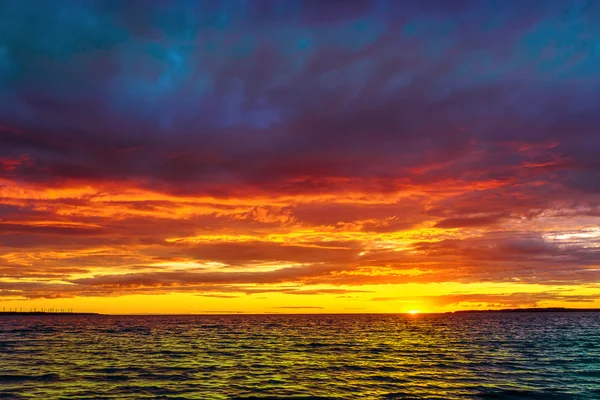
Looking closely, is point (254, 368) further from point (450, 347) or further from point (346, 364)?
point (450, 347)

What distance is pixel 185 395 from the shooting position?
116 feet

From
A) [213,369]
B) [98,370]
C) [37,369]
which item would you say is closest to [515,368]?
[213,369]

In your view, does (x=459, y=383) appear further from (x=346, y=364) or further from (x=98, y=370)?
(x=98, y=370)

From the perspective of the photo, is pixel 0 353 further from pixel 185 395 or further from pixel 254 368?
pixel 185 395

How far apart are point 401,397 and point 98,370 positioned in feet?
100.0

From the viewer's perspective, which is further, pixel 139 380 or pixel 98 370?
pixel 98 370

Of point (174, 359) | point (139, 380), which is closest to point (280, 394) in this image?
point (139, 380)

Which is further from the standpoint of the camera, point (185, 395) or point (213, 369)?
point (213, 369)

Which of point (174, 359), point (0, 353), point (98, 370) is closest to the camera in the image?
point (98, 370)

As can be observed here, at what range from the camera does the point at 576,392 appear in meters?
37.2

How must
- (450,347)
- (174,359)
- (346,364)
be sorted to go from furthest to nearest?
A: (450,347), (174,359), (346,364)

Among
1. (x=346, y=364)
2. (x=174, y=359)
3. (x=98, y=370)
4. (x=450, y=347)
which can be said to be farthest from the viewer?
(x=450, y=347)

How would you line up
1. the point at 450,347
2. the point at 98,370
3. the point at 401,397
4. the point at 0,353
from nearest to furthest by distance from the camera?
the point at 401,397, the point at 98,370, the point at 0,353, the point at 450,347

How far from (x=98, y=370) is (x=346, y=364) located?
26.0m
